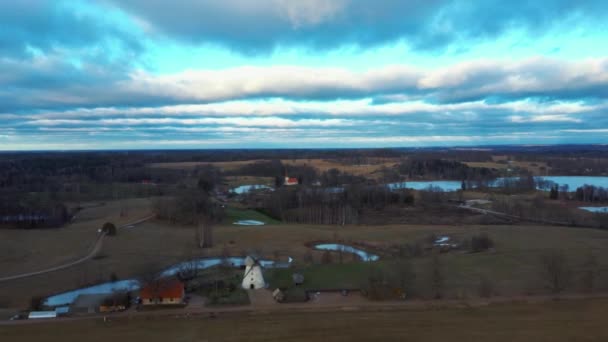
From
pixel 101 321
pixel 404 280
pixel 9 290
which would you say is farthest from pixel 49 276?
pixel 404 280

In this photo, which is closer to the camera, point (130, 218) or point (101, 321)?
point (101, 321)

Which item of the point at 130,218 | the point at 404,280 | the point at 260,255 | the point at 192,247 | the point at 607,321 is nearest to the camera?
the point at 607,321

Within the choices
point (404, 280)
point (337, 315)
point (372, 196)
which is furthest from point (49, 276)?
point (372, 196)

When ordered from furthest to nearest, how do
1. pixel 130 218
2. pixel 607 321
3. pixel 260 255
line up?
pixel 130 218, pixel 260 255, pixel 607 321

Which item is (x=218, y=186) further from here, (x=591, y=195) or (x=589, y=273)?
(x=589, y=273)

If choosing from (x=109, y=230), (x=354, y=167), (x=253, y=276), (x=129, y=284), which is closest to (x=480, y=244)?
(x=253, y=276)

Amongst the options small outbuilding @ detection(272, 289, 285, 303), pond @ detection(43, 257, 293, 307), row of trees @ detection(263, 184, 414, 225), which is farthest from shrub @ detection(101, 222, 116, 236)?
small outbuilding @ detection(272, 289, 285, 303)

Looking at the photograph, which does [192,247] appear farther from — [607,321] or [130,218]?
[607,321]
